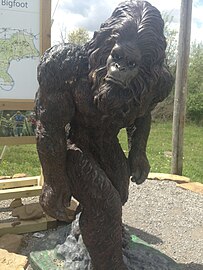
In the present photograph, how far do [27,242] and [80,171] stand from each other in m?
1.63

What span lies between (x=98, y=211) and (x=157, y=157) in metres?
→ 5.50

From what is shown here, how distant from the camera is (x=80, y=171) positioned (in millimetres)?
1985

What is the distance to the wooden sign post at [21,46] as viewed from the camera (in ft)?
11.3

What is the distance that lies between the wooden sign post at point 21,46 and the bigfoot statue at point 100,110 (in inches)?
60.2

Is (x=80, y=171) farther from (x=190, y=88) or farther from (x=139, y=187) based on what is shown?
(x=190, y=88)

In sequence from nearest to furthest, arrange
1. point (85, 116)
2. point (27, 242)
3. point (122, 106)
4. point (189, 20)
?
point (122, 106), point (85, 116), point (27, 242), point (189, 20)

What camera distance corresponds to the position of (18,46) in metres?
3.50

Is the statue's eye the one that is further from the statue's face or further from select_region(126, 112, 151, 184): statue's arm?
select_region(126, 112, 151, 184): statue's arm

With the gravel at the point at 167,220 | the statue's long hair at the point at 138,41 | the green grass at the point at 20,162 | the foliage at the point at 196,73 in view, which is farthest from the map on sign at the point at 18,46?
the foliage at the point at 196,73

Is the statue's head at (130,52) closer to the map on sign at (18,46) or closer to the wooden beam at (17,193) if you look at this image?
the map on sign at (18,46)

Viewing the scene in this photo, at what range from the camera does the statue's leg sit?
6.43 feet

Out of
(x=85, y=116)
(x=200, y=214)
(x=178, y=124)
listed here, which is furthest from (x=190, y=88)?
(x=85, y=116)

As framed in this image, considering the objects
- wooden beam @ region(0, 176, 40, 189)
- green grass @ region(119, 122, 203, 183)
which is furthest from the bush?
wooden beam @ region(0, 176, 40, 189)

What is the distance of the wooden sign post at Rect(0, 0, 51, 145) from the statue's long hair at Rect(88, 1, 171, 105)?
1.82 meters
